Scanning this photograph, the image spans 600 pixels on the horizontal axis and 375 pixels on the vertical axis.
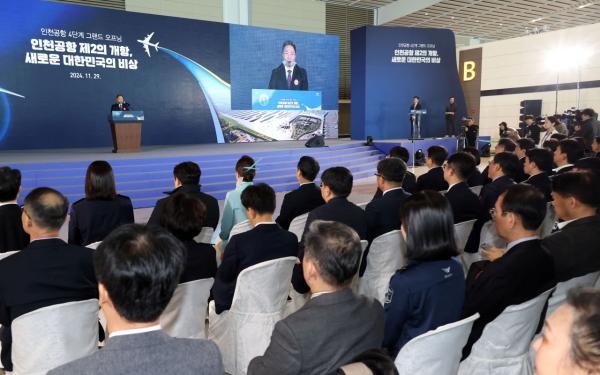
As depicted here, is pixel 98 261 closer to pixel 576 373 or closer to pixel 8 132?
pixel 576 373

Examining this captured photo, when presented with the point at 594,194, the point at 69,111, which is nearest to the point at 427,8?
the point at 69,111

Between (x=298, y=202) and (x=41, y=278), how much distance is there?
80.9 inches

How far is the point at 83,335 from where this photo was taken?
1755mm

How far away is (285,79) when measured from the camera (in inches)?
526

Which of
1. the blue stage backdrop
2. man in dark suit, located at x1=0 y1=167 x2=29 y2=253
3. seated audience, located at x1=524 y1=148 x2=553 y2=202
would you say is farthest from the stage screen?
seated audience, located at x1=524 y1=148 x2=553 y2=202

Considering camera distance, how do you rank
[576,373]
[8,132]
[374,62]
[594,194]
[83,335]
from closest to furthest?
1. [576,373]
2. [83,335]
3. [594,194]
4. [8,132]
5. [374,62]

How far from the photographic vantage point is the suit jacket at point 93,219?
3055 mm

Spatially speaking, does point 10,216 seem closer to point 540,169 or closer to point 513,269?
point 513,269

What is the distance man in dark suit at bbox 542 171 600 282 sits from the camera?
2.25 m

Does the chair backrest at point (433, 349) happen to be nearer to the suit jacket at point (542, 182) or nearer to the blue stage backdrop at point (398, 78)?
the suit jacket at point (542, 182)

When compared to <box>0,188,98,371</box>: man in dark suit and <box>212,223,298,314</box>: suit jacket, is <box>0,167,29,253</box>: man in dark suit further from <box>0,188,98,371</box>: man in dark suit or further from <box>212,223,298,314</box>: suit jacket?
<box>212,223,298,314</box>: suit jacket

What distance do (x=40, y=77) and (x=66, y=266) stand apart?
9965mm

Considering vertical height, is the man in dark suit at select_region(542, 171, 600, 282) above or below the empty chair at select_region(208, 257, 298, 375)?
above

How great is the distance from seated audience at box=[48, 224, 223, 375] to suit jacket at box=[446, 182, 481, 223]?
8.86 feet
